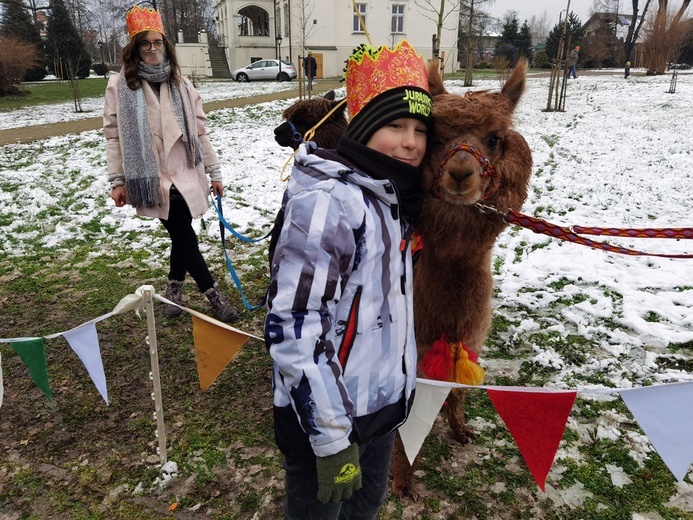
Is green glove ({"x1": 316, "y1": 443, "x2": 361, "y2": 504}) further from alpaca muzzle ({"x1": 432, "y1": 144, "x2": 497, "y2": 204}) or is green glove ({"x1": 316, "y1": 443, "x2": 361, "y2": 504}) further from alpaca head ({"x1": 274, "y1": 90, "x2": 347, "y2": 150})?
alpaca head ({"x1": 274, "y1": 90, "x2": 347, "y2": 150})

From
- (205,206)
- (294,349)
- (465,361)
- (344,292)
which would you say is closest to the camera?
(294,349)

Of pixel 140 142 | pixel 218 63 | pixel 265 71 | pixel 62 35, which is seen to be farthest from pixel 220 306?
pixel 218 63

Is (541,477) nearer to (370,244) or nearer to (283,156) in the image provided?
(370,244)

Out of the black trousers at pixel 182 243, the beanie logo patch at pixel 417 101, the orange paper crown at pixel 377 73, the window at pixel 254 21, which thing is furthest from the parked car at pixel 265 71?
the beanie logo patch at pixel 417 101

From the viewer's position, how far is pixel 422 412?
83.4 inches

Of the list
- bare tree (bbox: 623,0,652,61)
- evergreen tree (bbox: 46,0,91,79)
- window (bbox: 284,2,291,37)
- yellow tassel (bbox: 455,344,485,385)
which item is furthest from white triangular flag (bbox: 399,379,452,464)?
bare tree (bbox: 623,0,652,61)

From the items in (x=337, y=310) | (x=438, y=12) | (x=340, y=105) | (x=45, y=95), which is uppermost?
(x=438, y=12)

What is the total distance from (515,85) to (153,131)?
2.46 m

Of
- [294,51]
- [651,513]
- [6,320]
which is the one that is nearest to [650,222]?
[651,513]

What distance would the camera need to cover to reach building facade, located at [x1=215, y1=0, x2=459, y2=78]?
33.3 m

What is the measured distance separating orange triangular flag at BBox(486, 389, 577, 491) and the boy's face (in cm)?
109

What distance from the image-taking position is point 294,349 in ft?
4.14

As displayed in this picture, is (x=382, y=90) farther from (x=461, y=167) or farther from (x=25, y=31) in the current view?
(x=25, y=31)

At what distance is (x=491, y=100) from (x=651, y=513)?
210 cm
